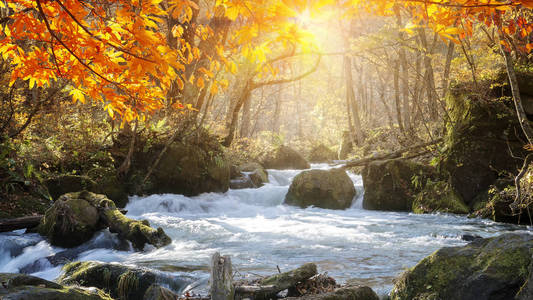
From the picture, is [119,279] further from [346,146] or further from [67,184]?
[346,146]

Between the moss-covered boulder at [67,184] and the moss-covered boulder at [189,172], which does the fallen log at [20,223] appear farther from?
the moss-covered boulder at [189,172]

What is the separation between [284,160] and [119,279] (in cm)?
1658

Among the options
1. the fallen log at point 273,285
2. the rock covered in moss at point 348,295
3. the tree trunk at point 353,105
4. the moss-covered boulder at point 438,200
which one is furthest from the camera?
the tree trunk at point 353,105

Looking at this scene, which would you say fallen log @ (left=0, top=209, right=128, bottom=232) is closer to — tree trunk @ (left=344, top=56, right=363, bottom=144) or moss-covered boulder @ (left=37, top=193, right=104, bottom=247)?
moss-covered boulder @ (left=37, top=193, right=104, bottom=247)

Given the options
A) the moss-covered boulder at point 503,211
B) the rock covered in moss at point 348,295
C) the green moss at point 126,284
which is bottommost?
the green moss at point 126,284

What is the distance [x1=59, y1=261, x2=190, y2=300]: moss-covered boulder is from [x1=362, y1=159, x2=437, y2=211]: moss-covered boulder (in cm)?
813

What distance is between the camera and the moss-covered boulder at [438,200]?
9.75 metres

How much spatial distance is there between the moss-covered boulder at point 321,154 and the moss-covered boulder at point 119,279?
22.7 m

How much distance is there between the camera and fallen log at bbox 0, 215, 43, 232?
6.71 meters

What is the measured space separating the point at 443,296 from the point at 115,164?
9844 mm

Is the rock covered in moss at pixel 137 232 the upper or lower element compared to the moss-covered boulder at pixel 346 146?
lower

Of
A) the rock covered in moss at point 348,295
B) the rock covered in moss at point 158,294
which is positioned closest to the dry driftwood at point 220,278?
the rock covered in moss at point 158,294

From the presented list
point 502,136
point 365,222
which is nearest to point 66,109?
point 365,222

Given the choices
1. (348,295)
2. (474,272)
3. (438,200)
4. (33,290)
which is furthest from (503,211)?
(33,290)
